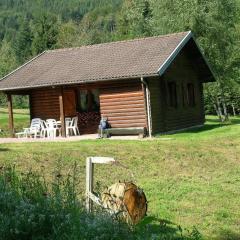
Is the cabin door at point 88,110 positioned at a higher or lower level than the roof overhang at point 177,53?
lower

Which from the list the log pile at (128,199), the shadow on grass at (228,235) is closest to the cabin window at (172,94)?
the shadow on grass at (228,235)

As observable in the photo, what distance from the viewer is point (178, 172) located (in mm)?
13516

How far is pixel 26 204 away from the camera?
5.89 meters

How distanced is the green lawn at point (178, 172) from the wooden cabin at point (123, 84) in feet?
16.6

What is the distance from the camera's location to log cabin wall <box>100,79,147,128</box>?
908 inches

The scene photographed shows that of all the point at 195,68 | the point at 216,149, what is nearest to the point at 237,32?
the point at 195,68

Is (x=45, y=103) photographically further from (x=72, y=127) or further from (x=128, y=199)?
(x=128, y=199)

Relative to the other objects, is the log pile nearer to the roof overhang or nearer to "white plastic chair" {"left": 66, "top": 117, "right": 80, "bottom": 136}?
the roof overhang

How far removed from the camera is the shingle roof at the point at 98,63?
75.1 feet

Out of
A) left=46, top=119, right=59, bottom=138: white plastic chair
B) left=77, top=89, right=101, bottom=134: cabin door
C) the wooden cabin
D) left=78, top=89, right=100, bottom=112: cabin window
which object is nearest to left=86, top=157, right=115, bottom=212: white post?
the wooden cabin

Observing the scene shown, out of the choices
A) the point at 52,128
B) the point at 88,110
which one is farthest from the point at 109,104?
the point at 52,128

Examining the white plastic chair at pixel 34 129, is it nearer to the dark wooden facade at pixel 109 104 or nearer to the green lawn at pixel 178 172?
the dark wooden facade at pixel 109 104

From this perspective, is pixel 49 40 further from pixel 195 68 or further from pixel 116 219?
pixel 116 219

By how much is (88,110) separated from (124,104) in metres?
3.03
